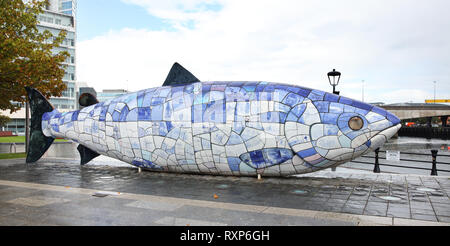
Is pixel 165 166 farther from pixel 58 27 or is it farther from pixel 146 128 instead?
pixel 58 27

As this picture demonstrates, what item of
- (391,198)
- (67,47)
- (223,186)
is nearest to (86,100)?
(223,186)

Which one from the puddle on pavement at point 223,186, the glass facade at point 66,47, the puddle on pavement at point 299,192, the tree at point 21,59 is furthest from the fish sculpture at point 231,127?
the glass facade at point 66,47

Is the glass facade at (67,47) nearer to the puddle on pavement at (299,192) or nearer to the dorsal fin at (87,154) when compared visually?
the dorsal fin at (87,154)

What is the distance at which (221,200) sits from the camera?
7473mm

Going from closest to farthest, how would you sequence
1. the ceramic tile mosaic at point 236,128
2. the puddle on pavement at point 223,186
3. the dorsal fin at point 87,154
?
1. the ceramic tile mosaic at point 236,128
2. the puddle on pavement at point 223,186
3. the dorsal fin at point 87,154

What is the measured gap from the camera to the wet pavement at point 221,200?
596 centimetres

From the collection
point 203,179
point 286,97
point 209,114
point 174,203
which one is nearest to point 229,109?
point 209,114

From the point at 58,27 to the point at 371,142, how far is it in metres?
68.3

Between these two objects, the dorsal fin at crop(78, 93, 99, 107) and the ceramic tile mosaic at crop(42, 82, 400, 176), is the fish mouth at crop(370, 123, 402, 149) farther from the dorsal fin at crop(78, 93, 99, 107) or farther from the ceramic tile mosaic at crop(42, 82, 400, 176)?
the dorsal fin at crop(78, 93, 99, 107)

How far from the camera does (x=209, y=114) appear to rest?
9.78 m

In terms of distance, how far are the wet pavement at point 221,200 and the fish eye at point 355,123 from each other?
154 centimetres

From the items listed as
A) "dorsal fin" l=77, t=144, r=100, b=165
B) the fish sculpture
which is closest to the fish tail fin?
the fish sculpture
